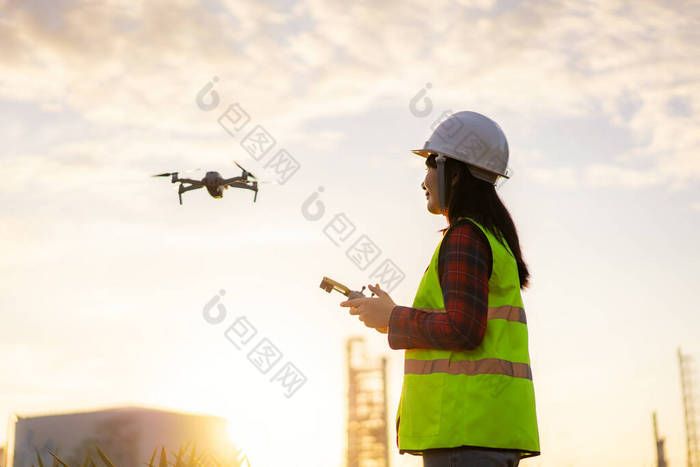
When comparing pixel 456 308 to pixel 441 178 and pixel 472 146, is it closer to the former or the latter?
pixel 441 178

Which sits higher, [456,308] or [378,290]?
[378,290]

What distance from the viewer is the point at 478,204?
4465 millimetres

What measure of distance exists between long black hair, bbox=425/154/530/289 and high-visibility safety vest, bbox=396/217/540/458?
15 centimetres

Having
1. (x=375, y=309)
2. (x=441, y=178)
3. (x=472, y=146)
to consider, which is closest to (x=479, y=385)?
(x=375, y=309)

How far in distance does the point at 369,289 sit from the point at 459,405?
2.91ft

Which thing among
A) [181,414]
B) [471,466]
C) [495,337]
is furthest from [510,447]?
[181,414]

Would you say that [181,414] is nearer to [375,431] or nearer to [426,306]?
[426,306]

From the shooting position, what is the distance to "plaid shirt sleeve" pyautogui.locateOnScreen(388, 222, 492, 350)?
400 centimetres

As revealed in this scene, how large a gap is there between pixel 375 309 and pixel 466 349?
1.76ft

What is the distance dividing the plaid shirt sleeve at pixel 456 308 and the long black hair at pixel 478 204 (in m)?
0.23

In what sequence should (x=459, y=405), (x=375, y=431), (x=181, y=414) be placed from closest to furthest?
1. (x=459, y=405)
2. (x=181, y=414)
3. (x=375, y=431)

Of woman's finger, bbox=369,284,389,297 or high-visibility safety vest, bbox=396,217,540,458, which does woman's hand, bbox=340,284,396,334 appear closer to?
woman's finger, bbox=369,284,389,297

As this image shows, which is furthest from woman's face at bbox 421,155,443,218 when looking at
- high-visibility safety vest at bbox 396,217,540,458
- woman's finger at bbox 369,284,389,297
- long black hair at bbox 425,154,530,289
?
woman's finger at bbox 369,284,389,297

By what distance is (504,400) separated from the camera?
4.00 metres
